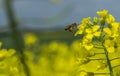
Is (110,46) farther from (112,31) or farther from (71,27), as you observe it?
(71,27)

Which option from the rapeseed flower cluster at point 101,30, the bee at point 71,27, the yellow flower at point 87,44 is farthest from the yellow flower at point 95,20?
the bee at point 71,27

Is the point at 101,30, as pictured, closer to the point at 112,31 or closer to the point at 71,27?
the point at 112,31

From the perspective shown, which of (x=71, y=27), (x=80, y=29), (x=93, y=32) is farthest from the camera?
→ (x=71, y=27)

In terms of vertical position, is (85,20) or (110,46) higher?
(85,20)

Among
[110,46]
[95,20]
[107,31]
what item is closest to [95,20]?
[95,20]

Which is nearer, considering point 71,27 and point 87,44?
point 87,44

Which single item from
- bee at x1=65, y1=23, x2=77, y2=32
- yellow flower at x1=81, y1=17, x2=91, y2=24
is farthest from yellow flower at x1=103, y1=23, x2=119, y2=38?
bee at x1=65, y1=23, x2=77, y2=32

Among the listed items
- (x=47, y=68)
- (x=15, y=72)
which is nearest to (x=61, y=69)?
(x=47, y=68)

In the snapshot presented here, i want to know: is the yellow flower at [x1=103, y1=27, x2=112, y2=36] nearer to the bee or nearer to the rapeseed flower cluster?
the rapeseed flower cluster

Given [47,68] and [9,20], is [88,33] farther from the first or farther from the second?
[47,68]

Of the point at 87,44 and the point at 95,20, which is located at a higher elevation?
the point at 95,20

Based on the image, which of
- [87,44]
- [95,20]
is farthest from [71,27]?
[87,44]

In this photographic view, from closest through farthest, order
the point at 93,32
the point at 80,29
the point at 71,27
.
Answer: the point at 93,32, the point at 80,29, the point at 71,27
